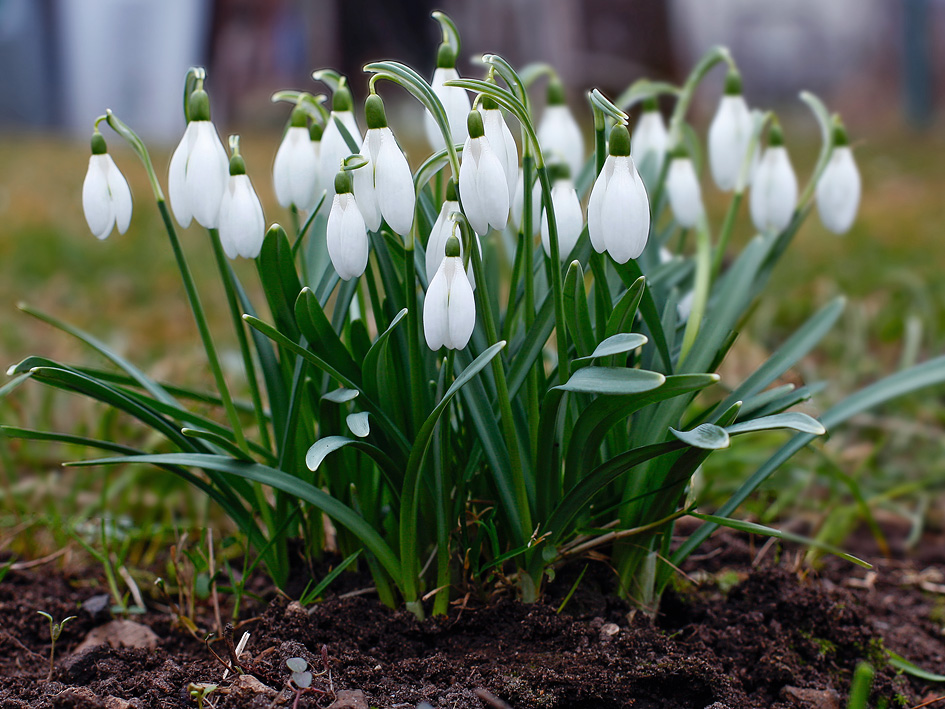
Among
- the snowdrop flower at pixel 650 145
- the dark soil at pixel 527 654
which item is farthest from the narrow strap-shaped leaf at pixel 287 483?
the snowdrop flower at pixel 650 145

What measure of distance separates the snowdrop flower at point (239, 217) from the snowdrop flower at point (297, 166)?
0.27 feet

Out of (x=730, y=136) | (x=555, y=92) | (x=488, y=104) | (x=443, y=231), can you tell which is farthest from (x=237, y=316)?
(x=730, y=136)

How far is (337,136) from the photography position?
1.34m

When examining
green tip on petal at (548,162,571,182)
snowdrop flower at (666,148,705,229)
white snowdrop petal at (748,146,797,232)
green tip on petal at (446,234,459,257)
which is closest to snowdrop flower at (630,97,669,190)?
snowdrop flower at (666,148,705,229)

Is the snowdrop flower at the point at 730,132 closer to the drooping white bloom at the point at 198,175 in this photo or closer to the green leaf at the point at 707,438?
the green leaf at the point at 707,438

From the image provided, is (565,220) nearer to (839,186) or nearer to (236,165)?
(236,165)

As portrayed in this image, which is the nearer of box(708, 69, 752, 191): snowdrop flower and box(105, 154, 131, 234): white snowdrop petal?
box(105, 154, 131, 234): white snowdrop petal

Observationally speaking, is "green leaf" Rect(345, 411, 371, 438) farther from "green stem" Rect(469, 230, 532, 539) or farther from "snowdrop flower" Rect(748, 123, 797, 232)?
"snowdrop flower" Rect(748, 123, 797, 232)

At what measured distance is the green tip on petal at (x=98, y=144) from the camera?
4.25 feet

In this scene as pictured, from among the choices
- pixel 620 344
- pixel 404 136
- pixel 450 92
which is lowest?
pixel 620 344

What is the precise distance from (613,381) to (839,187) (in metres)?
0.81

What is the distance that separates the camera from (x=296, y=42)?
9.85 metres

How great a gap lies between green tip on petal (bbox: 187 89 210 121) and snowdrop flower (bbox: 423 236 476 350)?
0.43 metres

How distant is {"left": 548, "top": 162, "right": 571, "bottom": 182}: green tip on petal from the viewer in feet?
4.93
